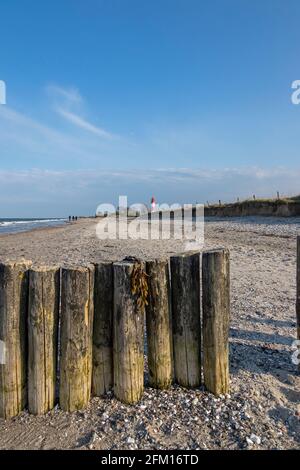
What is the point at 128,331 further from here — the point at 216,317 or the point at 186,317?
the point at 216,317

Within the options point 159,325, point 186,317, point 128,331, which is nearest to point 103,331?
point 128,331

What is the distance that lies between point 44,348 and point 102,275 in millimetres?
932

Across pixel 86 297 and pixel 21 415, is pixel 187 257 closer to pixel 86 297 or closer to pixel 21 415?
pixel 86 297

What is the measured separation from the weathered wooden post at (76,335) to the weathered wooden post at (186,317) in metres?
0.90

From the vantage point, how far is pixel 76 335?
3.38 metres

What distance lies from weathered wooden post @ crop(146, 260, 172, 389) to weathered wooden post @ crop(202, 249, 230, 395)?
0.40 metres

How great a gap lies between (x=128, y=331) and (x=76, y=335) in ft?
1.72

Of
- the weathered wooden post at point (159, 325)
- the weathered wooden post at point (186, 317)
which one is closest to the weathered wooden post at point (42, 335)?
the weathered wooden post at point (159, 325)

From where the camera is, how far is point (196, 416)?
3281 mm

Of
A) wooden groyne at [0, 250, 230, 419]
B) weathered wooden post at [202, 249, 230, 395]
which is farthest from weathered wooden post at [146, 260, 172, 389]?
weathered wooden post at [202, 249, 230, 395]

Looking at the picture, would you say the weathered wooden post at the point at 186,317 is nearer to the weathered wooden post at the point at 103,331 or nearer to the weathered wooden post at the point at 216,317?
the weathered wooden post at the point at 216,317

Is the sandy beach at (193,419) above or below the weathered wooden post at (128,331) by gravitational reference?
below

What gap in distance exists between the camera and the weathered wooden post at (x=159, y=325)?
3557mm
